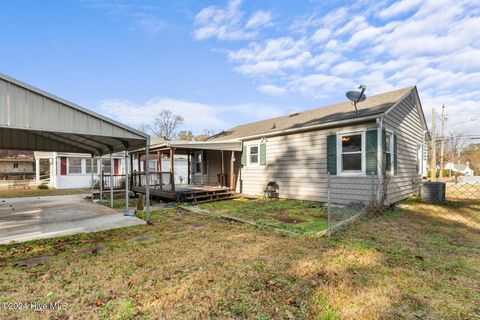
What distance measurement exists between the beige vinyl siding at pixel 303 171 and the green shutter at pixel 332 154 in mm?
233

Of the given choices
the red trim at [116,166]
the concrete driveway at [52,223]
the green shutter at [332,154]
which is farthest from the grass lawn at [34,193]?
the green shutter at [332,154]

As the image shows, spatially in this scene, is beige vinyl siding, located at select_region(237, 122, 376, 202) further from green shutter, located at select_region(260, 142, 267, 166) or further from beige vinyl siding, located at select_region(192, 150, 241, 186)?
beige vinyl siding, located at select_region(192, 150, 241, 186)

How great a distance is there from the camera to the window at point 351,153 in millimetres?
7906

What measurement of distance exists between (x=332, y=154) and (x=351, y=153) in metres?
0.61

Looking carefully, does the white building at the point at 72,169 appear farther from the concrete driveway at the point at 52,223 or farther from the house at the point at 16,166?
the house at the point at 16,166

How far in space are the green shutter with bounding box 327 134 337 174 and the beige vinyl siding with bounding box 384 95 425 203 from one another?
163 cm

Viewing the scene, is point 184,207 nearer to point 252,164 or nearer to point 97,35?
point 252,164

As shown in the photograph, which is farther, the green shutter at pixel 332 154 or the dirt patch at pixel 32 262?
the green shutter at pixel 332 154

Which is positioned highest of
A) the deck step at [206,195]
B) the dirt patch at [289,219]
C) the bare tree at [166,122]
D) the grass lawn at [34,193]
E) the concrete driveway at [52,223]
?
the bare tree at [166,122]

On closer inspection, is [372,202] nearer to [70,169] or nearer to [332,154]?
[332,154]

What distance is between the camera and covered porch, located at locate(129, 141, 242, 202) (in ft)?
32.6

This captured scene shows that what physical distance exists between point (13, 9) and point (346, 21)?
12201 mm

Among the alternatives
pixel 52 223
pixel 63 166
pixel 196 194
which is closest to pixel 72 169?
pixel 63 166

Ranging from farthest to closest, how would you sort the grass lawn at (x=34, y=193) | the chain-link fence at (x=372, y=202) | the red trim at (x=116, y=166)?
the red trim at (x=116, y=166)
the grass lawn at (x=34, y=193)
the chain-link fence at (x=372, y=202)
